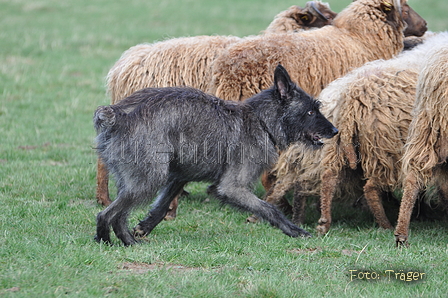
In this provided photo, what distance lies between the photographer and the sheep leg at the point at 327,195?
714 centimetres

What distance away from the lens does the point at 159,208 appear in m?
6.52

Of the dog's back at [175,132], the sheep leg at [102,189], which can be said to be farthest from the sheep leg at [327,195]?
the sheep leg at [102,189]

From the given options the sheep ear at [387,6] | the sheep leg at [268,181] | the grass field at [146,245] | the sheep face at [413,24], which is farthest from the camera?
the sheep face at [413,24]

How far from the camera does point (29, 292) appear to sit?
4.50m

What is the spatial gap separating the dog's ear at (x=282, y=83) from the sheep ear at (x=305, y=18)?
392cm

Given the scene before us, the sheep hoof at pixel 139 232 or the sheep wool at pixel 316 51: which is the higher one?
the sheep wool at pixel 316 51

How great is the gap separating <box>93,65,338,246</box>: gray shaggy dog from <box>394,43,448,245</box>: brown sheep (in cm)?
85

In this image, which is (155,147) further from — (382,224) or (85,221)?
(382,224)

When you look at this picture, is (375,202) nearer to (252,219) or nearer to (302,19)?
(252,219)

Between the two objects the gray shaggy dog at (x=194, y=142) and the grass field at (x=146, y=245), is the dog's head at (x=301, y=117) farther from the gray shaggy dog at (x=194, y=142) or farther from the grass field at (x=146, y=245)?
the grass field at (x=146, y=245)

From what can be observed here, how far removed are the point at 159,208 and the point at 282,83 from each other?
1.80m

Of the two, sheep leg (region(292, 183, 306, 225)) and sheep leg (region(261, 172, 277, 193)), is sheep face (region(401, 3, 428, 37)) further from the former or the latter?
sheep leg (region(292, 183, 306, 225))

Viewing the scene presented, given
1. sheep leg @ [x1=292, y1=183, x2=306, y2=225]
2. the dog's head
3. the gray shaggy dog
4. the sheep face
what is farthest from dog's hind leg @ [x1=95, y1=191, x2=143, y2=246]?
the sheep face

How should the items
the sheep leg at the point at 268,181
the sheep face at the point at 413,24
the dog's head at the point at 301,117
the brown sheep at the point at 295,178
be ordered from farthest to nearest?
the sheep face at the point at 413,24 < the sheep leg at the point at 268,181 < the brown sheep at the point at 295,178 < the dog's head at the point at 301,117
